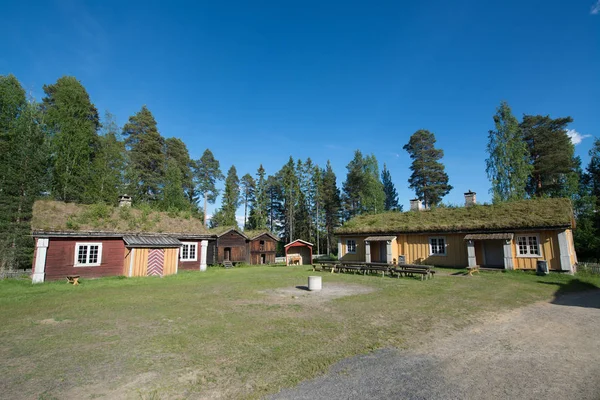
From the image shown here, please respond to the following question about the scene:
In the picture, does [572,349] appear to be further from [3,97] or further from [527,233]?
[3,97]

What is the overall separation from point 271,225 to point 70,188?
34.5 meters

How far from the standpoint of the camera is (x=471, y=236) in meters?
20.5

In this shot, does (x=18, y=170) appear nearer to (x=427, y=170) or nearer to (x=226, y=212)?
(x=226, y=212)

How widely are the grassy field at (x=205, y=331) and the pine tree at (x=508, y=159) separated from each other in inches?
798

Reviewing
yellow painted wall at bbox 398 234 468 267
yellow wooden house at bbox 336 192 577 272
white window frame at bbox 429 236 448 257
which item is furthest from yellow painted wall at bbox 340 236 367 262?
white window frame at bbox 429 236 448 257

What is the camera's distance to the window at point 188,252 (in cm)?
2378

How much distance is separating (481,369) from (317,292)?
8.20 m

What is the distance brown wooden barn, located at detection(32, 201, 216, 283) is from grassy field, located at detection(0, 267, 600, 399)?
11.7ft

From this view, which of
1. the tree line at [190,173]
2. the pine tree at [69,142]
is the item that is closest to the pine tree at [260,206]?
the tree line at [190,173]

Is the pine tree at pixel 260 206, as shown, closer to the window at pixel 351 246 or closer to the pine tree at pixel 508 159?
the window at pixel 351 246

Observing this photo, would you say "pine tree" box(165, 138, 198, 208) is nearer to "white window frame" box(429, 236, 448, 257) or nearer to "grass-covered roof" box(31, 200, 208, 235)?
"grass-covered roof" box(31, 200, 208, 235)

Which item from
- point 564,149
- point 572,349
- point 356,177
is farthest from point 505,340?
point 356,177

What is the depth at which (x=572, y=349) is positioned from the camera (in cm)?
587

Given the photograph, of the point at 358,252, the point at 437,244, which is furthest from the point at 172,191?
the point at 437,244
